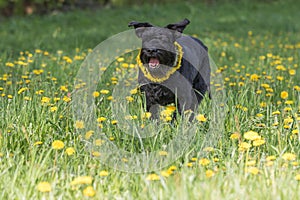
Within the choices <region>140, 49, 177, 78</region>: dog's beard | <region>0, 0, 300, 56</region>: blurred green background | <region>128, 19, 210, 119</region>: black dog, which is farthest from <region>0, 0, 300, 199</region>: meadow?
<region>0, 0, 300, 56</region>: blurred green background

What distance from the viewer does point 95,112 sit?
11.9ft

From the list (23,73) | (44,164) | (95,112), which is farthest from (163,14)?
(44,164)

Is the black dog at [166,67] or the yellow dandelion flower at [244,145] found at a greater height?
the black dog at [166,67]

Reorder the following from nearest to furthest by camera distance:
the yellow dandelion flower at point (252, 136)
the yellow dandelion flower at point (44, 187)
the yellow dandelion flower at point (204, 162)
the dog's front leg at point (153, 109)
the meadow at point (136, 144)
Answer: the yellow dandelion flower at point (44, 187), the meadow at point (136, 144), the yellow dandelion flower at point (204, 162), the yellow dandelion flower at point (252, 136), the dog's front leg at point (153, 109)

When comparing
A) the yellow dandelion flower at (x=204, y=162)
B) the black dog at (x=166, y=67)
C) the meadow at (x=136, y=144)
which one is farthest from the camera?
the black dog at (x=166, y=67)

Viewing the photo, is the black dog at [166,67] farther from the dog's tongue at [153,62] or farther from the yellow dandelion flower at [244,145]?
the yellow dandelion flower at [244,145]

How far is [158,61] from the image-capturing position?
12.1 ft

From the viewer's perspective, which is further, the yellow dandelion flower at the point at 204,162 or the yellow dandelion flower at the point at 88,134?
the yellow dandelion flower at the point at 88,134

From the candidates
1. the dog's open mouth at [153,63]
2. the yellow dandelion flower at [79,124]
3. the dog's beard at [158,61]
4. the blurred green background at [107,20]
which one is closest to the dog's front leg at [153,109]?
the dog's beard at [158,61]

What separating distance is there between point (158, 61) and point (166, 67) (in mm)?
112

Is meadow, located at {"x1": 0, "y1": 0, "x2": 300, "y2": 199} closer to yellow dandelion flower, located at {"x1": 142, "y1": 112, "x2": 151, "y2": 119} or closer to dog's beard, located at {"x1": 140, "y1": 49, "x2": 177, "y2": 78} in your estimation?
yellow dandelion flower, located at {"x1": 142, "y1": 112, "x2": 151, "y2": 119}

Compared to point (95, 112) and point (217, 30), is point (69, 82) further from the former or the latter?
point (217, 30)

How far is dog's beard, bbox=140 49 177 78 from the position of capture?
3619 millimetres

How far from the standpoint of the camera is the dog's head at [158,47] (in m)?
3.61
